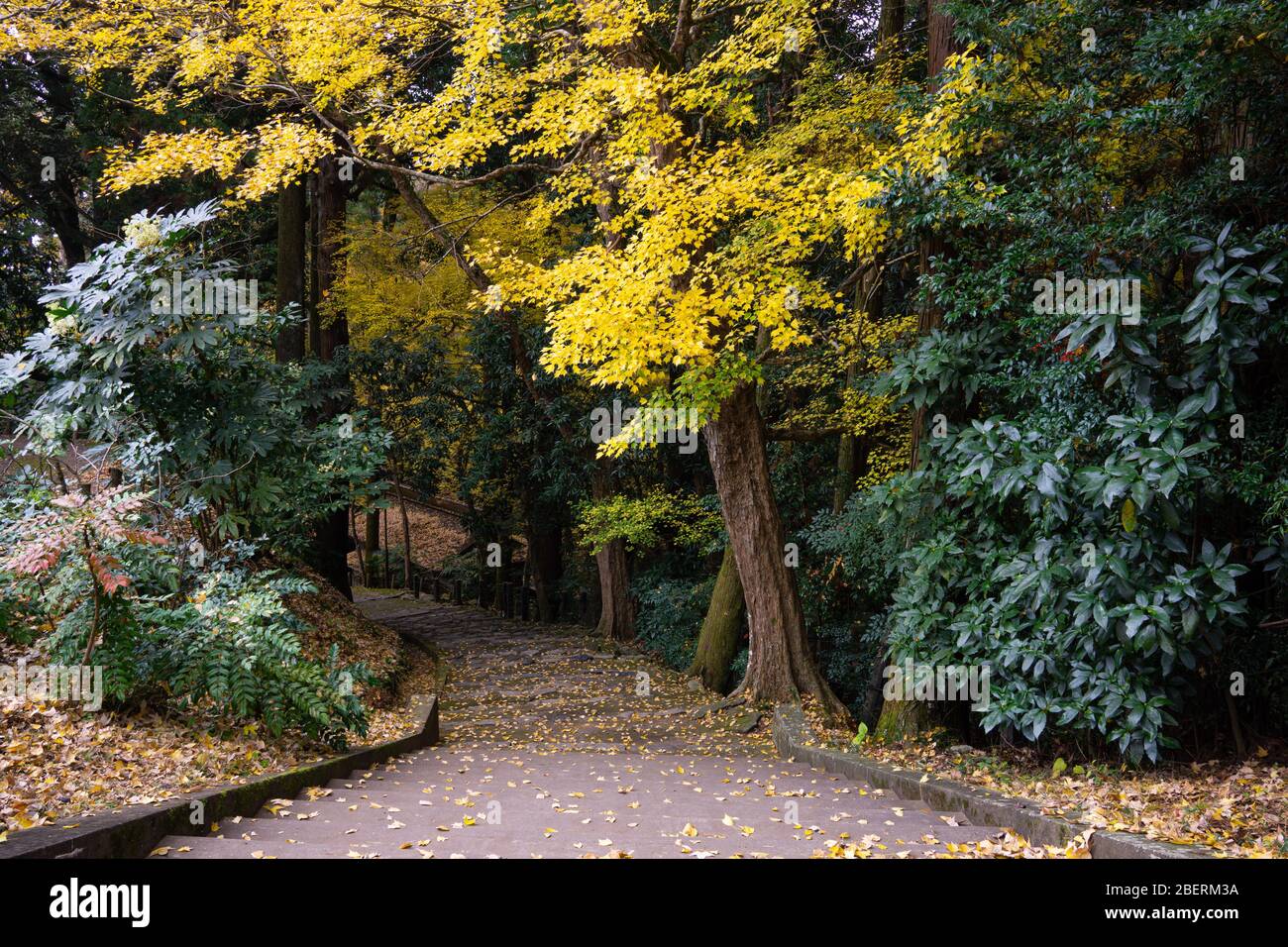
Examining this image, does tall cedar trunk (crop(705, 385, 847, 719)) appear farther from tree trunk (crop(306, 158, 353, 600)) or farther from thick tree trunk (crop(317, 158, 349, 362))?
thick tree trunk (crop(317, 158, 349, 362))

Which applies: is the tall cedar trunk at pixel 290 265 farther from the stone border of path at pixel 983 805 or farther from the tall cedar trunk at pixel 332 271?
the stone border of path at pixel 983 805

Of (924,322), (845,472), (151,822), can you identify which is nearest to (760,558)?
(845,472)

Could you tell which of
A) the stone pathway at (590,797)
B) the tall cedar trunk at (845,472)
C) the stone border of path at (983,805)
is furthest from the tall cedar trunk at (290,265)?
the stone border of path at (983,805)

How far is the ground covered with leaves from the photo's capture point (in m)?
4.16

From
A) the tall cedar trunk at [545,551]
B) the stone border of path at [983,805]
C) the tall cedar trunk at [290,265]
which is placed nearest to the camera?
the stone border of path at [983,805]

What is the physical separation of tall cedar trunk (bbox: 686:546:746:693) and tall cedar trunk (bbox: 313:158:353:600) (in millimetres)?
6033

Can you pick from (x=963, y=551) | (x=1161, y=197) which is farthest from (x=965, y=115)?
(x=963, y=551)

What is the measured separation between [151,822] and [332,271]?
1300 cm

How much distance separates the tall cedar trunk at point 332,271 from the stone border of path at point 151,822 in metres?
9.11

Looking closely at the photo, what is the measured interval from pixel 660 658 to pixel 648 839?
9696mm

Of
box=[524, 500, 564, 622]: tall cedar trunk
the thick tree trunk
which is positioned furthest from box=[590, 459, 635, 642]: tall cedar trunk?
the thick tree trunk

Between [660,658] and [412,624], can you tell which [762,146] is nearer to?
[660,658]

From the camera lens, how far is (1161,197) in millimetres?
5902

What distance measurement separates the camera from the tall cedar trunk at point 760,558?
32.4ft
